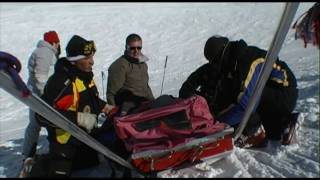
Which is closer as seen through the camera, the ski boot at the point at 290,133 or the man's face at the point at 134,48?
the ski boot at the point at 290,133

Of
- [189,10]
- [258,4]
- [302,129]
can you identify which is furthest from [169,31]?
[302,129]

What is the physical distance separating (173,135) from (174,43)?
9.41 m

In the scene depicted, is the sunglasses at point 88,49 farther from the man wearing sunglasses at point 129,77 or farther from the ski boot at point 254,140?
the ski boot at point 254,140

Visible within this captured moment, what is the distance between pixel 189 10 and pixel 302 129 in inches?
487

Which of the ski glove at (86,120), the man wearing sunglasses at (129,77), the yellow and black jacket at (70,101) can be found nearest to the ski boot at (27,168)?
the yellow and black jacket at (70,101)

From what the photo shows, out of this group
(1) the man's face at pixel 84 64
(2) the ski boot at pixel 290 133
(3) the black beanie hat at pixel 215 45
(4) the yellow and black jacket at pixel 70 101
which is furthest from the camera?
(3) the black beanie hat at pixel 215 45

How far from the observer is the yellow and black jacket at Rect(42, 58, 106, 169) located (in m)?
4.75

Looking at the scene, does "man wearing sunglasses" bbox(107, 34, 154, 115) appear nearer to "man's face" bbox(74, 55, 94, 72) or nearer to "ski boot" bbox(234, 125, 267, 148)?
"man's face" bbox(74, 55, 94, 72)

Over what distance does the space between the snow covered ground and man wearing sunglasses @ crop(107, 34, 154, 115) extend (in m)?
1.22

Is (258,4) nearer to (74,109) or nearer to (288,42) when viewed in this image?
(288,42)

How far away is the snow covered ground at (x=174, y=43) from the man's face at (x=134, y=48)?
1685 mm

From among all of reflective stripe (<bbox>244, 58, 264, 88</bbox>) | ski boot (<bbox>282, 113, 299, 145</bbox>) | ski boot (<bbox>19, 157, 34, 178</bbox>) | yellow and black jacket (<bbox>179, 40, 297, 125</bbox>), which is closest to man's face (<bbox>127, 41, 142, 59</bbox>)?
yellow and black jacket (<bbox>179, 40, 297, 125</bbox>)

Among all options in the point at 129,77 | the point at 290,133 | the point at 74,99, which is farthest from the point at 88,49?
the point at 290,133

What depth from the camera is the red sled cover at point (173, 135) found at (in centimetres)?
452
